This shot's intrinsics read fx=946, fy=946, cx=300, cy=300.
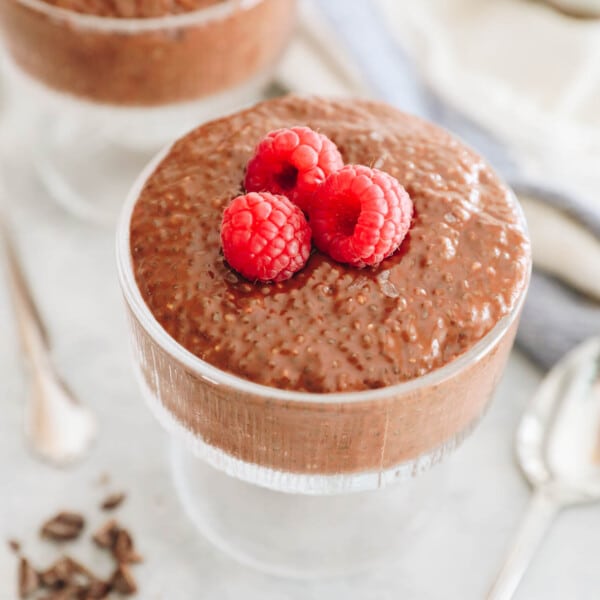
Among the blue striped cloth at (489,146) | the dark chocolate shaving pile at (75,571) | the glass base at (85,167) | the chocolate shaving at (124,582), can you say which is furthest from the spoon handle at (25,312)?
the blue striped cloth at (489,146)

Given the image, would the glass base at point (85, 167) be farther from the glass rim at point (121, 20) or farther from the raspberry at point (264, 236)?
the raspberry at point (264, 236)

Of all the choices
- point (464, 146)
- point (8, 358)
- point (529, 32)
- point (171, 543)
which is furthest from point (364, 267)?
point (529, 32)

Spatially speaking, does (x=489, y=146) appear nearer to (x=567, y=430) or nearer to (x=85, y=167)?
(x=567, y=430)

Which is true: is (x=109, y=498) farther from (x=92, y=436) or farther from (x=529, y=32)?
(x=529, y=32)

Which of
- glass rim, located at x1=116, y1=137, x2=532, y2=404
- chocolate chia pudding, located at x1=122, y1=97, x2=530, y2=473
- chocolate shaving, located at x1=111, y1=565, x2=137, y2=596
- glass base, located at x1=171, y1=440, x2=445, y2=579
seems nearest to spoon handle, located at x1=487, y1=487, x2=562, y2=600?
glass base, located at x1=171, y1=440, x2=445, y2=579

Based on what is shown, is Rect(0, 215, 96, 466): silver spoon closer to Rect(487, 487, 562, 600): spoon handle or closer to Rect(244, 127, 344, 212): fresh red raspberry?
Rect(244, 127, 344, 212): fresh red raspberry

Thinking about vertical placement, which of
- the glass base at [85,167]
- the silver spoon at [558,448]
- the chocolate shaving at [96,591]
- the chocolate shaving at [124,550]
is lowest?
the chocolate shaving at [96,591]
